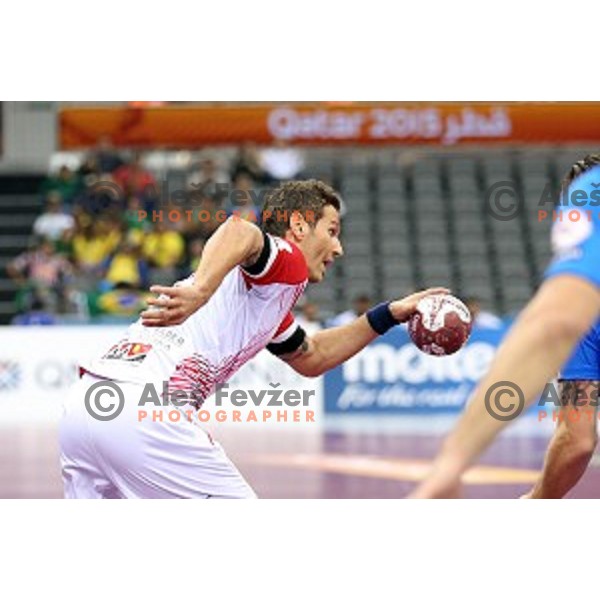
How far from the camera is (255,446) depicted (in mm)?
15367

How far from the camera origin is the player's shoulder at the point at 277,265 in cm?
590

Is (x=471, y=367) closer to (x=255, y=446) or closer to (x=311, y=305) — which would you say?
(x=311, y=305)

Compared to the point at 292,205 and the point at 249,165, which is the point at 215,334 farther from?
the point at 249,165

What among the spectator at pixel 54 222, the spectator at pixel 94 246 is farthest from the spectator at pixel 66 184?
the spectator at pixel 94 246

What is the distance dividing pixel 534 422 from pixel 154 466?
12.6 m

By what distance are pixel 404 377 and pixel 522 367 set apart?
46.0 feet

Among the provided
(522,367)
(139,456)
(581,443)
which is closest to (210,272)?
(139,456)

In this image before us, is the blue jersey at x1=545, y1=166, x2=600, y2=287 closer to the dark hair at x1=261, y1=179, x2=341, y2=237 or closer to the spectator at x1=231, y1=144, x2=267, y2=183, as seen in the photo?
the dark hair at x1=261, y1=179, x2=341, y2=237

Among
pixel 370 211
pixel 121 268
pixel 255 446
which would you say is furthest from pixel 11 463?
pixel 370 211

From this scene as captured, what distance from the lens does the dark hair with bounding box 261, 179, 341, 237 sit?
21.4 ft

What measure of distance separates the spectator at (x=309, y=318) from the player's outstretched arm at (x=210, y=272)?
35.3 ft

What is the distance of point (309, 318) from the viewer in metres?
17.0

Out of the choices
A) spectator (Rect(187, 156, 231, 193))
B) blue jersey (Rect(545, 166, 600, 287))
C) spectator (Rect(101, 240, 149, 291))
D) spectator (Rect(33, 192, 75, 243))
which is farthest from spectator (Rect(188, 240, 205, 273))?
blue jersey (Rect(545, 166, 600, 287))

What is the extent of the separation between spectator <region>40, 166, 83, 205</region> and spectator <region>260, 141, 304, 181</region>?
9.31ft
